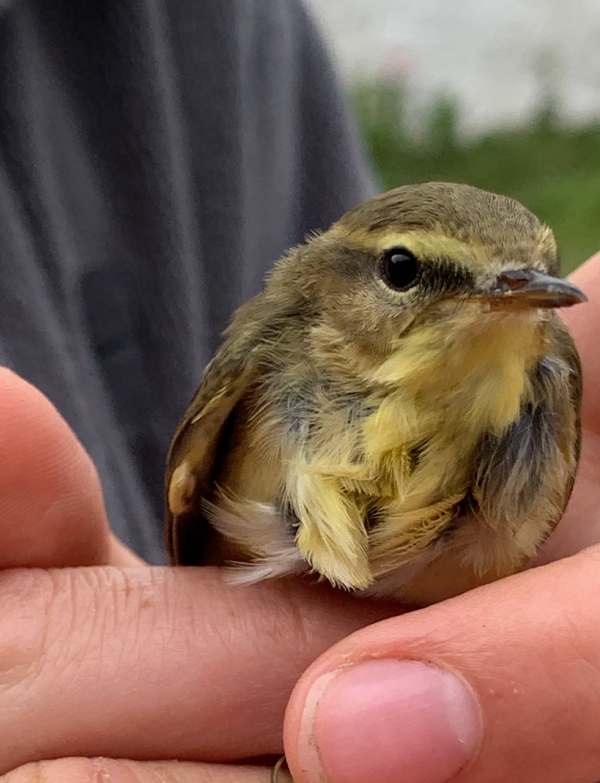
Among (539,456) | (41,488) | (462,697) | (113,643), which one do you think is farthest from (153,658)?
(539,456)

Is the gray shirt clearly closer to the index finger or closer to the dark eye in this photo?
the index finger

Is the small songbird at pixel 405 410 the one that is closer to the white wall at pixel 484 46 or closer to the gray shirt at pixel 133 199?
the gray shirt at pixel 133 199

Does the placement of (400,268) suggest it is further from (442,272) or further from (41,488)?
(41,488)

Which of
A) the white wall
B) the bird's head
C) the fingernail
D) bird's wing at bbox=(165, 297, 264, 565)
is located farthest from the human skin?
the white wall

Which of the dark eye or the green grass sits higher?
the dark eye

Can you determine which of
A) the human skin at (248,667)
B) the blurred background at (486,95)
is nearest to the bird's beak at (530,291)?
the human skin at (248,667)

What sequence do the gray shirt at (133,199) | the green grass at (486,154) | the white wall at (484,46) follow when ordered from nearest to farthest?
the gray shirt at (133,199)
the green grass at (486,154)
the white wall at (484,46)
